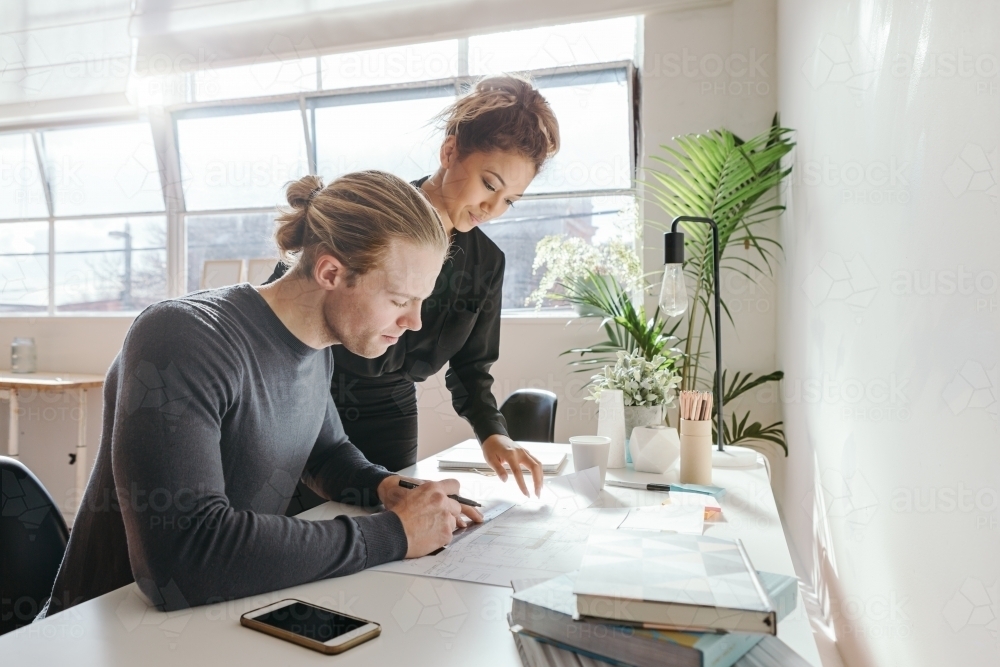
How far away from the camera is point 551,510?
1391 mm

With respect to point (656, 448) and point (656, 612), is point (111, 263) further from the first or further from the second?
point (656, 612)

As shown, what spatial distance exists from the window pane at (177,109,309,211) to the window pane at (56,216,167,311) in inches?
15.3

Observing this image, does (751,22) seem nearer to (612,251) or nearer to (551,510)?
(612,251)

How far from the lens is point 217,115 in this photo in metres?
4.40

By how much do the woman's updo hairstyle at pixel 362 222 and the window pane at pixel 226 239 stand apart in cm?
321

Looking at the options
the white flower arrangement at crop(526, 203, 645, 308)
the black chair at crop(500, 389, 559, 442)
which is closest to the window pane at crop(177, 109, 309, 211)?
the white flower arrangement at crop(526, 203, 645, 308)

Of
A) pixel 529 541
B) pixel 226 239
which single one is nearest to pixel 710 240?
pixel 529 541

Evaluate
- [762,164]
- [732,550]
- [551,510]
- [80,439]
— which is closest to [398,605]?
[732,550]

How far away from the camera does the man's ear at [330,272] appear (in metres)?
1.16

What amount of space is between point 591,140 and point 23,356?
141 inches

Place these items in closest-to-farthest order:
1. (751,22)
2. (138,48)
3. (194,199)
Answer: (751,22), (138,48), (194,199)

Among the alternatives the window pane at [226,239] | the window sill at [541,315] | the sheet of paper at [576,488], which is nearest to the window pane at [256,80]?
the window pane at [226,239]

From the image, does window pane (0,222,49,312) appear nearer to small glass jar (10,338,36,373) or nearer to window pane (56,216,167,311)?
window pane (56,216,167,311)

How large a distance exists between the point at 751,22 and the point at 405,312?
274cm
